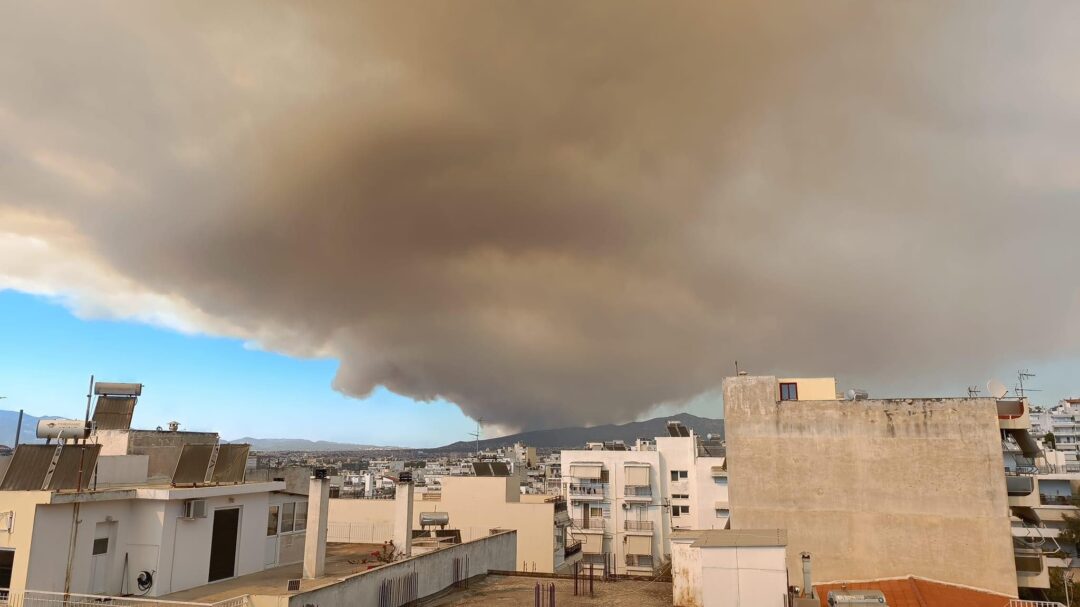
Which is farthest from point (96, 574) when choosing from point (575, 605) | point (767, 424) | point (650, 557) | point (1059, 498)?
point (1059, 498)

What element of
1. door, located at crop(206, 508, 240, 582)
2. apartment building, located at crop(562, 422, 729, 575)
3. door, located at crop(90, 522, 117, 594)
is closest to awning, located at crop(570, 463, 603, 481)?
apartment building, located at crop(562, 422, 729, 575)

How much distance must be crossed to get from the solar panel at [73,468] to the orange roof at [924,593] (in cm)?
3316

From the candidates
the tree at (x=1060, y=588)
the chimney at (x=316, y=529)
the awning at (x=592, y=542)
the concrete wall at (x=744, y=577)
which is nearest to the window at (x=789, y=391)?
the concrete wall at (x=744, y=577)

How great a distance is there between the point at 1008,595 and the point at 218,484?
1569 inches

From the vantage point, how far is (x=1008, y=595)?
3375 cm

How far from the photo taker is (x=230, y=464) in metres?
26.9

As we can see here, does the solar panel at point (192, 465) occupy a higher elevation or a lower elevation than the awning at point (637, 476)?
higher

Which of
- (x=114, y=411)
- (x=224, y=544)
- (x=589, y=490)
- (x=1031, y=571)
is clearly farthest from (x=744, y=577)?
(x=589, y=490)

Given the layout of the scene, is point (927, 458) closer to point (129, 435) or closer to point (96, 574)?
Result: point (96, 574)

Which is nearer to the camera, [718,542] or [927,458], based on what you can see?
[718,542]

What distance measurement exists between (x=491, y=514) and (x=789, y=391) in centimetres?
3413

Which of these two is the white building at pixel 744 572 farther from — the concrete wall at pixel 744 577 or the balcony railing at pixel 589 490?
the balcony railing at pixel 589 490

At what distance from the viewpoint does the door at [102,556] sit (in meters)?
21.3

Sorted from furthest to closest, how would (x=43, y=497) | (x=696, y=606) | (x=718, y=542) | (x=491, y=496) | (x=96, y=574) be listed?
(x=491, y=496) → (x=696, y=606) → (x=718, y=542) → (x=96, y=574) → (x=43, y=497)
